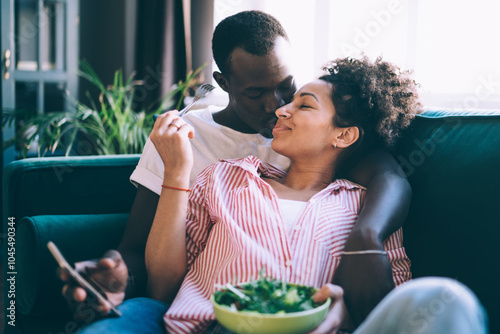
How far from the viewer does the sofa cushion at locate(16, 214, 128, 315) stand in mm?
1259

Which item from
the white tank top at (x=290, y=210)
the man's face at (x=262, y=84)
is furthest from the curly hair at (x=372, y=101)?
the white tank top at (x=290, y=210)

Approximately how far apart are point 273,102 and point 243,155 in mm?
213

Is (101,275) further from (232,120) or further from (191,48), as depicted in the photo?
(191,48)

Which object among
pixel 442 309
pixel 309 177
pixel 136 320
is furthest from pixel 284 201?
pixel 442 309

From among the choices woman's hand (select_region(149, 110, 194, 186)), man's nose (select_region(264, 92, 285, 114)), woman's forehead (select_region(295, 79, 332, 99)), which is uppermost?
woman's forehead (select_region(295, 79, 332, 99))

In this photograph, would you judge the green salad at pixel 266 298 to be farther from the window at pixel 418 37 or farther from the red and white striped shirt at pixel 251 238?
the window at pixel 418 37

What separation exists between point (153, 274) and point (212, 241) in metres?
0.17

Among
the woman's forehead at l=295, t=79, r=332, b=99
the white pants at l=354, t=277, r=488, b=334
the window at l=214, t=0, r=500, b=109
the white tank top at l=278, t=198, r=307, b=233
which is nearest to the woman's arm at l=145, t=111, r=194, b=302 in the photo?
the white tank top at l=278, t=198, r=307, b=233

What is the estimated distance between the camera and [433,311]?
0.78 metres

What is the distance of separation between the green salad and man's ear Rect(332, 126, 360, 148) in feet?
1.82

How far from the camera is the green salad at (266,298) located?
33.5 inches

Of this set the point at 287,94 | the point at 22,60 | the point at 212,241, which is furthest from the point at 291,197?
the point at 22,60

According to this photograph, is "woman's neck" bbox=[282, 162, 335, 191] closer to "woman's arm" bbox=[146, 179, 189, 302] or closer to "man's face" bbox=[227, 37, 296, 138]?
"man's face" bbox=[227, 37, 296, 138]

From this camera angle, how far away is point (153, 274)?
1.23 meters
